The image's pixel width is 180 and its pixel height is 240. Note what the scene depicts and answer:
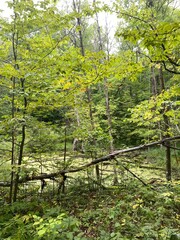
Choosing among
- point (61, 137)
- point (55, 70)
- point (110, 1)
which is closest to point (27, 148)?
point (61, 137)

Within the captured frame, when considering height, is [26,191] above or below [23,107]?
below

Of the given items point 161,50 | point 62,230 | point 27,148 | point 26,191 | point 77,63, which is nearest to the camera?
point 62,230

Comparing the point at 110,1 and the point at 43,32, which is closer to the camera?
the point at 43,32

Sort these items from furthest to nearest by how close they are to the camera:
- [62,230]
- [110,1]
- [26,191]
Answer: [110,1] → [26,191] → [62,230]

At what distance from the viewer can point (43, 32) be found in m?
2.83

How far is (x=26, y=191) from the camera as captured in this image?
3529 millimetres

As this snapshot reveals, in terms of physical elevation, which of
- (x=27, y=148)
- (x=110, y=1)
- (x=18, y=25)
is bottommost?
(x=27, y=148)

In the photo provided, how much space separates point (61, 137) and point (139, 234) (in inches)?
78.7

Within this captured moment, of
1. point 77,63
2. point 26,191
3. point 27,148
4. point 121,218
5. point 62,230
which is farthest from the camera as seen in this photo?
point 26,191

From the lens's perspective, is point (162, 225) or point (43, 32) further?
point (43, 32)

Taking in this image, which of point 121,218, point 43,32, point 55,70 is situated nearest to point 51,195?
point 121,218

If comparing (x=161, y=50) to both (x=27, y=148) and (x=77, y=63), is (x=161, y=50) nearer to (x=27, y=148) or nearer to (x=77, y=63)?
(x=77, y=63)

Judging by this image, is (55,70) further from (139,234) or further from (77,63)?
(139,234)

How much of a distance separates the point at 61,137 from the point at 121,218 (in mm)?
1681
